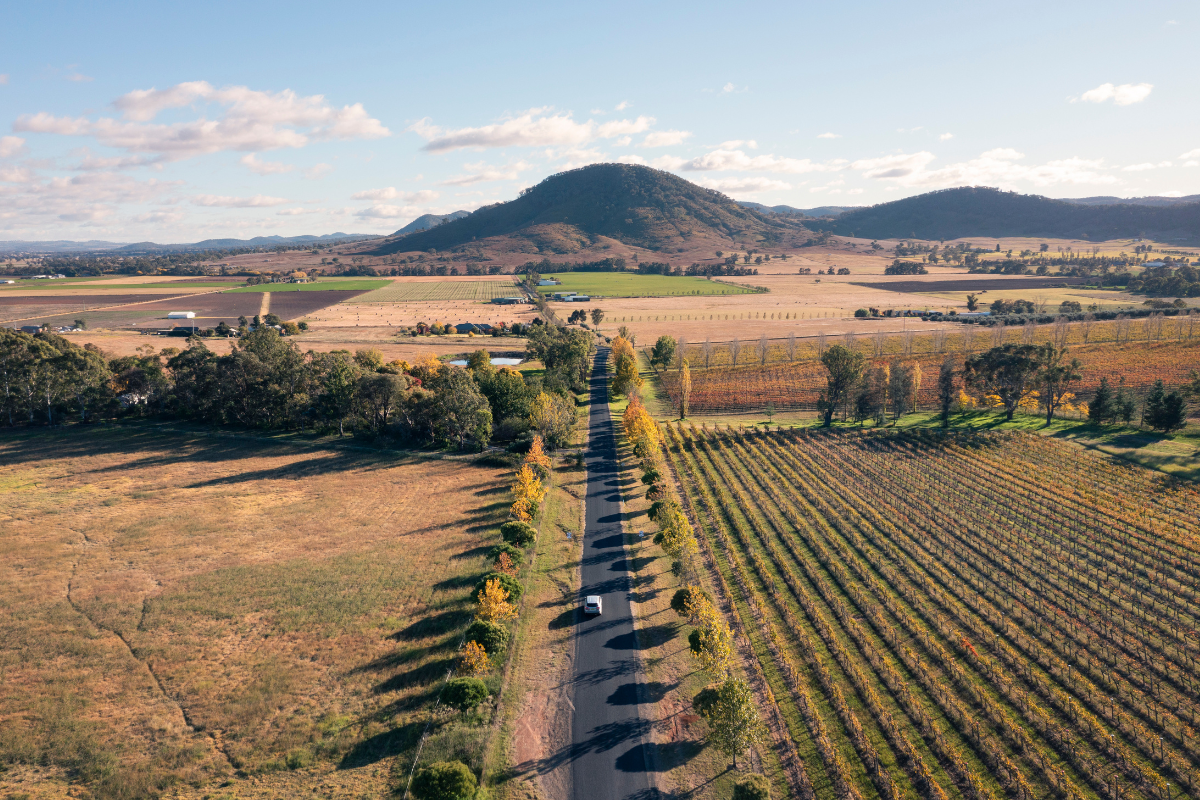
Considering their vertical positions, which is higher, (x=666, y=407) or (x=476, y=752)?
(x=666, y=407)

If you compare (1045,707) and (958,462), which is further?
(958,462)

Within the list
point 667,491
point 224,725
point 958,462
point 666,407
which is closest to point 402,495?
point 667,491

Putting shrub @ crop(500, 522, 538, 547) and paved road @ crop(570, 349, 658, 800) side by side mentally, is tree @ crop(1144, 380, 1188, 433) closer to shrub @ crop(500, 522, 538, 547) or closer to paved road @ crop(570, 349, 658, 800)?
paved road @ crop(570, 349, 658, 800)

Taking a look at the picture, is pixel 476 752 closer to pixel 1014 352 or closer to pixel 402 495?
pixel 402 495

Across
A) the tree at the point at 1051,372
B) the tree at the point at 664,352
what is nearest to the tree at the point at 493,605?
the tree at the point at 1051,372

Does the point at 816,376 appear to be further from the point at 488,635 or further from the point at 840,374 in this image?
the point at 488,635

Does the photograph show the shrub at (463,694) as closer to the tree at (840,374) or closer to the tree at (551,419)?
the tree at (551,419)
